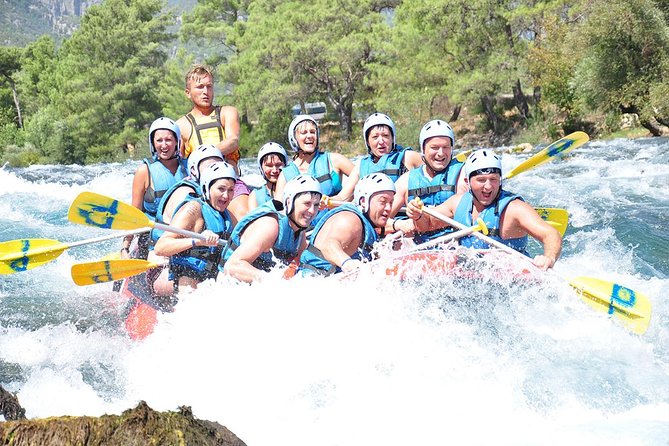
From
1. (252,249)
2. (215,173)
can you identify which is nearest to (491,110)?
(215,173)

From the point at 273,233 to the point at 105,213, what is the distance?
1.51m

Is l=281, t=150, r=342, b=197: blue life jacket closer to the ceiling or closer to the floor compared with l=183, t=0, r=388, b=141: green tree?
closer to the floor

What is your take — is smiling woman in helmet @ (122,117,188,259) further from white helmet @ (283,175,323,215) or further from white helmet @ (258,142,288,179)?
white helmet @ (283,175,323,215)

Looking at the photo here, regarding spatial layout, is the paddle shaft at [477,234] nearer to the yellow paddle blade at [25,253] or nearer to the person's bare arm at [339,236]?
the person's bare arm at [339,236]

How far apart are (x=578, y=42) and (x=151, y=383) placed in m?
18.2

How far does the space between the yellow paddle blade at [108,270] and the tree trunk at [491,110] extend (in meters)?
23.4

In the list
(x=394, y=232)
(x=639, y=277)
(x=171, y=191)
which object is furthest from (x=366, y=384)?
(x=639, y=277)

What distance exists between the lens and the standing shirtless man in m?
6.59

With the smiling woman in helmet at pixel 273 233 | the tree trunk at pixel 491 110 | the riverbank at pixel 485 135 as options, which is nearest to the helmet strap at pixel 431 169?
the smiling woman in helmet at pixel 273 233

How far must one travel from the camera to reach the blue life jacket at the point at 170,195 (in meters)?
5.81

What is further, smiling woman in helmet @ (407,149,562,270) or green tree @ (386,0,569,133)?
→ green tree @ (386,0,569,133)

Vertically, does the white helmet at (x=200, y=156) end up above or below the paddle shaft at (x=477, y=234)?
above

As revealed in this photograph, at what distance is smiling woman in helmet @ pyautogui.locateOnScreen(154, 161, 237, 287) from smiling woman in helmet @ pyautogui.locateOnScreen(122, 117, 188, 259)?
66cm

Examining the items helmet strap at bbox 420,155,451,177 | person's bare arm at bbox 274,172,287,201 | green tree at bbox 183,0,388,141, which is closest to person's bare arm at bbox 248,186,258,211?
person's bare arm at bbox 274,172,287,201
